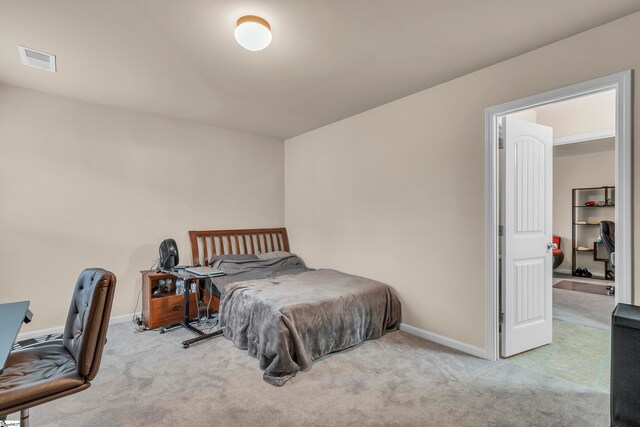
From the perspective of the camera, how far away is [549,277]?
3057 millimetres

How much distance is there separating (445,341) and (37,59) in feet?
14.4

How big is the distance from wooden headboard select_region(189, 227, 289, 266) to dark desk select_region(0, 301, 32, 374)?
2428mm

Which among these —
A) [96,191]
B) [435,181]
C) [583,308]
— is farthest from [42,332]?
[583,308]

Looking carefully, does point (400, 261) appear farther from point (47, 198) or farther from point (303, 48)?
point (47, 198)

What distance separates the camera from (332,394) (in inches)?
A: 86.7

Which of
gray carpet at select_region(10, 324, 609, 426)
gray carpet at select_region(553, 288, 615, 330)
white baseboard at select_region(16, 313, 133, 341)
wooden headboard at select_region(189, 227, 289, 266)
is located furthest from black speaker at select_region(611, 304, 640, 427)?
white baseboard at select_region(16, 313, 133, 341)

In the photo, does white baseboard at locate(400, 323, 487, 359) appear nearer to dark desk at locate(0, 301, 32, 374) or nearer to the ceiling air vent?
dark desk at locate(0, 301, 32, 374)

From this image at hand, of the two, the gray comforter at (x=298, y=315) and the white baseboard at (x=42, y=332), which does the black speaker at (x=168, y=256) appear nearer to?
the gray comforter at (x=298, y=315)

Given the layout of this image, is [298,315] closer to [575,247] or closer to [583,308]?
[583,308]

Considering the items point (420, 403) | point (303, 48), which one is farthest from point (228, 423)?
point (303, 48)

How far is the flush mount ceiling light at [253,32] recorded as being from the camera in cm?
198

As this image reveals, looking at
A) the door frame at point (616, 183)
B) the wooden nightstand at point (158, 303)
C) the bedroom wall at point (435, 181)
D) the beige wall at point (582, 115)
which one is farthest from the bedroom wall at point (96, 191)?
the beige wall at point (582, 115)

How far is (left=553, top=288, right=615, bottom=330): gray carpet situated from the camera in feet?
11.8

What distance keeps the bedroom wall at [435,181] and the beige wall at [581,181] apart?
468 cm
